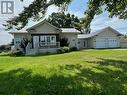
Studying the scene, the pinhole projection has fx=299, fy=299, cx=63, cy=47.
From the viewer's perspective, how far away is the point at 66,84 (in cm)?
1391

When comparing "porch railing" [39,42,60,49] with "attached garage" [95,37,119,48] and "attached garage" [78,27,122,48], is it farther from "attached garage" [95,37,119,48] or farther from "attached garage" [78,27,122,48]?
"attached garage" [95,37,119,48]

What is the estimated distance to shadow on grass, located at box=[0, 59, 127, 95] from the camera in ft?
41.6

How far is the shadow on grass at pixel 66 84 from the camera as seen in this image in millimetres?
12672

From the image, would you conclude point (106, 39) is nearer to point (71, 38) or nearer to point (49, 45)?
point (71, 38)

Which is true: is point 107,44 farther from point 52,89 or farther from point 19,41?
point 52,89

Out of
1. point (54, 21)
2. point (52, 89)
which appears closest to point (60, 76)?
point (52, 89)

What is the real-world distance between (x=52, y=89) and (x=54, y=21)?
261 feet

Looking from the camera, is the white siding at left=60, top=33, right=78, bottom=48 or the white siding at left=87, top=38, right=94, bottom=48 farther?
the white siding at left=87, top=38, right=94, bottom=48

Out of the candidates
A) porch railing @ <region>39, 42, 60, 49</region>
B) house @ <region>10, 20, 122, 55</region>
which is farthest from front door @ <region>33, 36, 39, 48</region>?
porch railing @ <region>39, 42, 60, 49</region>

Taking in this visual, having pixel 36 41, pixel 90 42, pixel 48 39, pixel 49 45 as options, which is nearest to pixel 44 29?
pixel 48 39

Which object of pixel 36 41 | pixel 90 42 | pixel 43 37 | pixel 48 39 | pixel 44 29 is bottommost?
pixel 90 42

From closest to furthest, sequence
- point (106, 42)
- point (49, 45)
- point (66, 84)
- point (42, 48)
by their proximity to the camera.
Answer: point (66, 84) < point (42, 48) < point (49, 45) < point (106, 42)

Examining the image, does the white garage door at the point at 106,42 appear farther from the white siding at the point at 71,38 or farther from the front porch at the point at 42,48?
the front porch at the point at 42,48

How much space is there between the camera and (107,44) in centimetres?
6594
